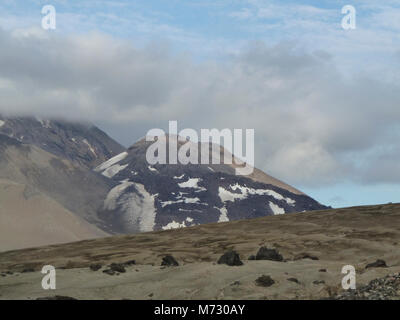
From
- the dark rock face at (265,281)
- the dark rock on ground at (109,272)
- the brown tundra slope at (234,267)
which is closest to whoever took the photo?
the dark rock face at (265,281)

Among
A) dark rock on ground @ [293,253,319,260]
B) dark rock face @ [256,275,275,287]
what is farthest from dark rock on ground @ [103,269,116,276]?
dark rock on ground @ [293,253,319,260]

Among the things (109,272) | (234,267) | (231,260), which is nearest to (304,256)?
(231,260)

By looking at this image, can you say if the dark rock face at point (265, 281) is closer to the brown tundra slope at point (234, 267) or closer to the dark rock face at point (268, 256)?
the brown tundra slope at point (234, 267)

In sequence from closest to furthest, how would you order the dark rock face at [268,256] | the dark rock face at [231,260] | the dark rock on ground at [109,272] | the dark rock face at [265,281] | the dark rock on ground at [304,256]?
the dark rock face at [265,281] < the dark rock face at [231,260] < the dark rock on ground at [109,272] < the dark rock face at [268,256] < the dark rock on ground at [304,256]

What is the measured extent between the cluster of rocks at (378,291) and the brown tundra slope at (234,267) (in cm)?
49

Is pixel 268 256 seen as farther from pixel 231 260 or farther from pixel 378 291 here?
pixel 378 291

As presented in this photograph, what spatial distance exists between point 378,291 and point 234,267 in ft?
45.1

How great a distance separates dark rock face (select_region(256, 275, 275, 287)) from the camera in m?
37.1

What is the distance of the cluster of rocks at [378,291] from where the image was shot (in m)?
29.9

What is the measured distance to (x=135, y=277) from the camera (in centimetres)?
4547

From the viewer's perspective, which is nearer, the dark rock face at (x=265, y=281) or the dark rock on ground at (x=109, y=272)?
the dark rock face at (x=265, y=281)

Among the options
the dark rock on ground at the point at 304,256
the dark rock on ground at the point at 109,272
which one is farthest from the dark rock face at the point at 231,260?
the dark rock on ground at the point at 304,256
